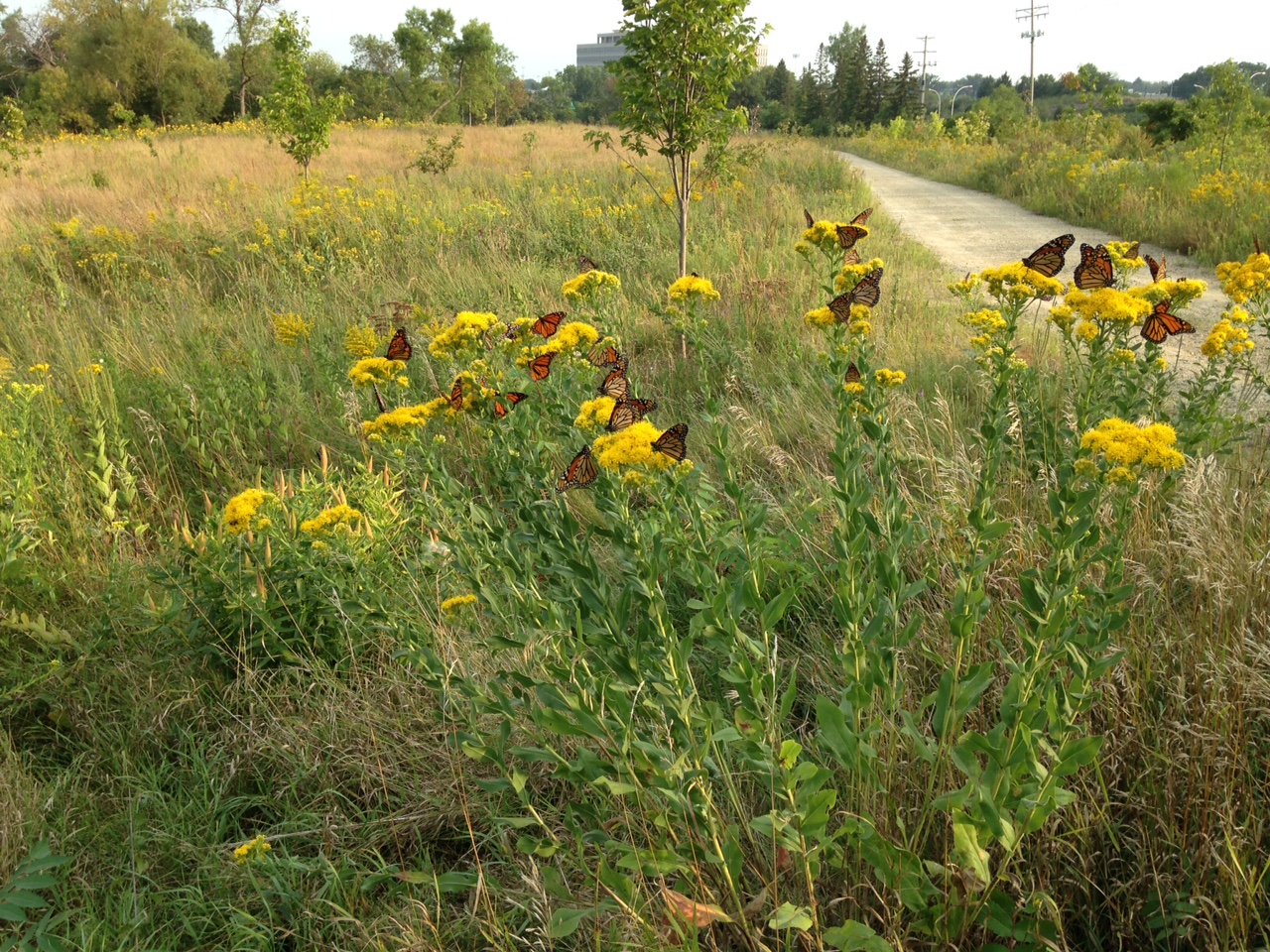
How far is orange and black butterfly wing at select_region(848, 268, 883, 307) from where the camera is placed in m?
2.34

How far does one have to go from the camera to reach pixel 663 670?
1.81 metres

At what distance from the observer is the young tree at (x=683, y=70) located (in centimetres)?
580

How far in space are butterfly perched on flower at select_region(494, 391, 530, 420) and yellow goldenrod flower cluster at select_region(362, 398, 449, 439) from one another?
0.21 metres

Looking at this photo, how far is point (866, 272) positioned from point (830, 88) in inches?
2519

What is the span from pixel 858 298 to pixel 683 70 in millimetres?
4524

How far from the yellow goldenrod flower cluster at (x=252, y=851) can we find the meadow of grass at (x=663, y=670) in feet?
0.07

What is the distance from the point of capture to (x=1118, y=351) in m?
2.40

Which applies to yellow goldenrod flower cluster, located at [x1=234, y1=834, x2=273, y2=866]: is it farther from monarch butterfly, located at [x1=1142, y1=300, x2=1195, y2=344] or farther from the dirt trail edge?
the dirt trail edge

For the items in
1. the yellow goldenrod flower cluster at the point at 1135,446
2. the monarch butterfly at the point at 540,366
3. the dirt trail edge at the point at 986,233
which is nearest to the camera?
the yellow goldenrod flower cluster at the point at 1135,446

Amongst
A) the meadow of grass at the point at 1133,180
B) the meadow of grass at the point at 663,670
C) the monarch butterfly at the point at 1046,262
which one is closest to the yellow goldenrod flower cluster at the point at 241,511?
the meadow of grass at the point at 663,670

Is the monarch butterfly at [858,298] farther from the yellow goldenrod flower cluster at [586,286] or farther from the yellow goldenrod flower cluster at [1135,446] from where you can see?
the yellow goldenrod flower cluster at [586,286]

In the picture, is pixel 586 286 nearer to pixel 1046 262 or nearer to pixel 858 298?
pixel 858 298

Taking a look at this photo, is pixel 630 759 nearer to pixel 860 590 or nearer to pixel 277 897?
pixel 860 590

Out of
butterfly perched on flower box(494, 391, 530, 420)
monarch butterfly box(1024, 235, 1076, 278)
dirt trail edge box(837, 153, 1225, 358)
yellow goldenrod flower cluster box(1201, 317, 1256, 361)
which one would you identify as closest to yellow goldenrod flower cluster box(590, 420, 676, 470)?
butterfly perched on flower box(494, 391, 530, 420)
